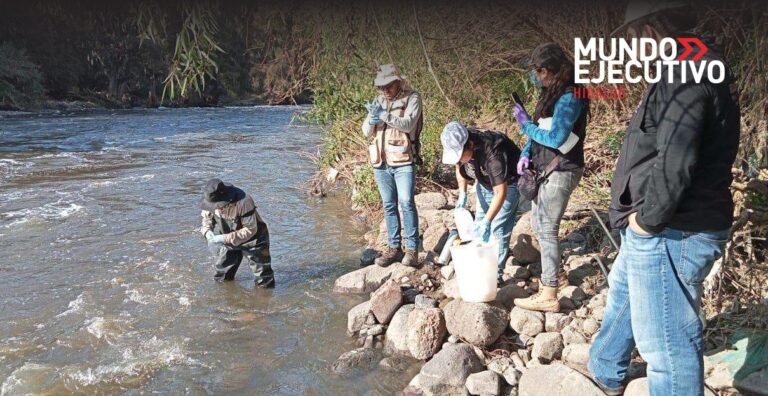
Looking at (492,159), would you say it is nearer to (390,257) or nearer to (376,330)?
(376,330)

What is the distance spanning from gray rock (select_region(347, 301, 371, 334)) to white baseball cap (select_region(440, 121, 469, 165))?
1.24 m

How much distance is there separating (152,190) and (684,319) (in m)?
9.46

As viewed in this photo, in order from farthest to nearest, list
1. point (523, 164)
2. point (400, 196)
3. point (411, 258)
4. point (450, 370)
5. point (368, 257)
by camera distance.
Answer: point (368, 257), point (411, 258), point (400, 196), point (523, 164), point (450, 370)

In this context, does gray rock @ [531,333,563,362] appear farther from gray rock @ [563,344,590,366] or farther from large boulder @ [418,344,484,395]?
large boulder @ [418,344,484,395]

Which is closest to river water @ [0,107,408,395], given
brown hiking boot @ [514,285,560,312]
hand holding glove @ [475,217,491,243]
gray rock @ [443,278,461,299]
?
gray rock @ [443,278,461,299]

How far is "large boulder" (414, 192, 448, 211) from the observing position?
662cm

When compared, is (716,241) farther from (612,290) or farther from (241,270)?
(241,270)

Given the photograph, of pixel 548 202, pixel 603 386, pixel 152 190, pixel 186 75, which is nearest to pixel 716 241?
pixel 603 386

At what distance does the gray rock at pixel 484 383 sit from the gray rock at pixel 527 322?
1.45ft

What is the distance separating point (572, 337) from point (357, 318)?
1.46m

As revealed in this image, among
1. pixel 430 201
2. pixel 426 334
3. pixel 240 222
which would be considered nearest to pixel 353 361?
pixel 426 334

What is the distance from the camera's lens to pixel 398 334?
3.95 metres

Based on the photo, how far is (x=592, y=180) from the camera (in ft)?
18.4

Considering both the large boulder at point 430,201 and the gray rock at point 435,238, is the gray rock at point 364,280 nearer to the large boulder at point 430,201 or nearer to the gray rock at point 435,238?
the gray rock at point 435,238
